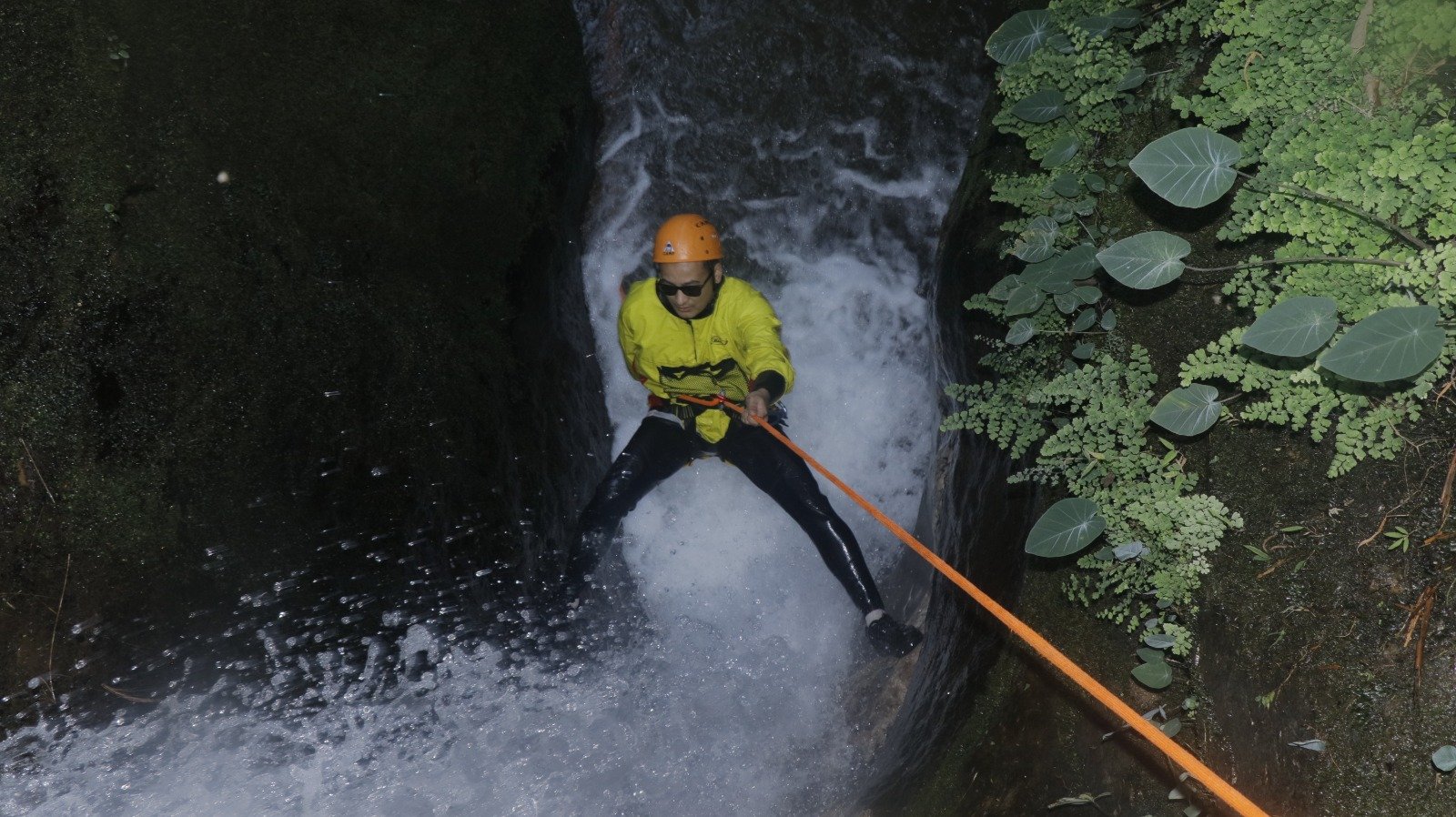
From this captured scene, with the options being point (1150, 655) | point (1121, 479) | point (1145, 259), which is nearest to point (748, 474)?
point (1121, 479)

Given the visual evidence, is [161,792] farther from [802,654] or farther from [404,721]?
[802,654]

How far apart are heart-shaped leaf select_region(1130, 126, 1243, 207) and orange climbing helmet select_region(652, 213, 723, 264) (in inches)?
87.9

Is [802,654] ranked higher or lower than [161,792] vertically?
lower

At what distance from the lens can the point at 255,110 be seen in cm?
362

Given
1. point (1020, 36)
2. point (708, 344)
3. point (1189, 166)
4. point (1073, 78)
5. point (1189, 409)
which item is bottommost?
point (1189, 409)

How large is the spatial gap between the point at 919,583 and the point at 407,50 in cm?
384

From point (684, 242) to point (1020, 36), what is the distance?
1665 mm

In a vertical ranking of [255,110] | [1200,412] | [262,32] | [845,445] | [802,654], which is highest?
[262,32]

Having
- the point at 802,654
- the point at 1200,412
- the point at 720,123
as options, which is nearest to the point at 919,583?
the point at 802,654

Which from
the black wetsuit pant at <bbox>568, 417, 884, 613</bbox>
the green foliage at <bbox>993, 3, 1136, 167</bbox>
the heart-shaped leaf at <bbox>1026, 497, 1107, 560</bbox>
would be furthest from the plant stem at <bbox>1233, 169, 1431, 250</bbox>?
the black wetsuit pant at <bbox>568, 417, 884, 613</bbox>

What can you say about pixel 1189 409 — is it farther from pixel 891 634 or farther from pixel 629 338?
pixel 629 338

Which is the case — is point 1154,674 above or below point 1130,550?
below

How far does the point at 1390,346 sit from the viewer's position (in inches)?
82.0

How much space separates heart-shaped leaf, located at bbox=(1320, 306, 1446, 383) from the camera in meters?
2.04
